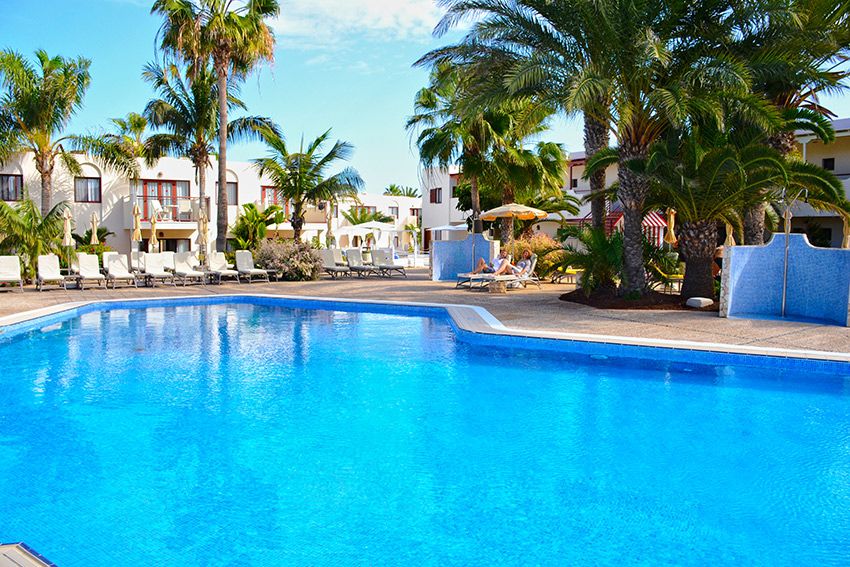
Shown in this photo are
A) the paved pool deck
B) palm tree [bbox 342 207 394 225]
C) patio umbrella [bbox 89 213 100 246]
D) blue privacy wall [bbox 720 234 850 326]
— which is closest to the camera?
the paved pool deck

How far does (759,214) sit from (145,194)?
1119 inches

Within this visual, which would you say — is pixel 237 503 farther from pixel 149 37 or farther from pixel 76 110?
pixel 76 110

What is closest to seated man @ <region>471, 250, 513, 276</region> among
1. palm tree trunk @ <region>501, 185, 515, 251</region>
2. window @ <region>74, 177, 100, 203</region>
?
palm tree trunk @ <region>501, 185, 515, 251</region>

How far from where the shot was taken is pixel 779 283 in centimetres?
1240

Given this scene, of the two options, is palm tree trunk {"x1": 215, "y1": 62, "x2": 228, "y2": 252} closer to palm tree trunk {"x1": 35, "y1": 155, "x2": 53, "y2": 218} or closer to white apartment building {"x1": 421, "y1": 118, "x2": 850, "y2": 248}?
white apartment building {"x1": 421, "y1": 118, "x2": 850, "y2": 248}

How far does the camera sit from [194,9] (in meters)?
22.7

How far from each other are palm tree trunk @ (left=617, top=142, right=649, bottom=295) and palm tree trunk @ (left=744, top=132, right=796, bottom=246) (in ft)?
9.03

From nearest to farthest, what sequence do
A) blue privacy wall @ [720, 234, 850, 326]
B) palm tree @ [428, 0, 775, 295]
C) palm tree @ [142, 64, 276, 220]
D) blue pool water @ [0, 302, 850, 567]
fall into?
blue pool water @ [0, 302, 850, 567], blue privacy wall @ [720, 234, 850, 326], palm tree @ [428, 0, 775, 295], palm tree @ [142, 64, 276, 220]

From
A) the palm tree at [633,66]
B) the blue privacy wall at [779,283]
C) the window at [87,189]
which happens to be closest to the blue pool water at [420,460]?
the blue privacy wall at [779,283]

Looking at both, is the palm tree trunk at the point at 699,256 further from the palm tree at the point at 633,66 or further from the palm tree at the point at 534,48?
the palm tree at the point at 534,48

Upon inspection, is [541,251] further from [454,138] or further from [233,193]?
[233,193]

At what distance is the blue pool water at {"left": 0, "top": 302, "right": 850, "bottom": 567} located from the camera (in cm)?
443

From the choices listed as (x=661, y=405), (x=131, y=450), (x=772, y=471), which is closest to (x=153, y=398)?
(x=131, y=450)

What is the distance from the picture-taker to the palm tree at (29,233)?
1847cm
